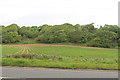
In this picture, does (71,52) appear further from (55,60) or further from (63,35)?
(55,60)

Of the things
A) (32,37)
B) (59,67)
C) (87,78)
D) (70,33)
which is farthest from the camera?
(70,33)

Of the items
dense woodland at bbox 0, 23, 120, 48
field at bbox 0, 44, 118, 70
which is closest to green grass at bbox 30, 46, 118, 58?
field at bbox 0, 44, 118, 70

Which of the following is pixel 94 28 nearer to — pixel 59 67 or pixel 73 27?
pixel 73 27

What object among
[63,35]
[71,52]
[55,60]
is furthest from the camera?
[63,35]

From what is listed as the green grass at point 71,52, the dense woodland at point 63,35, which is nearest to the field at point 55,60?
the green grass at point 71,52

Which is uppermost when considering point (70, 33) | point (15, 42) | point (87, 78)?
point (70, 33)

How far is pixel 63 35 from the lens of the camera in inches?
1012

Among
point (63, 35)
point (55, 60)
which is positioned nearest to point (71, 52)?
point (63, 35)

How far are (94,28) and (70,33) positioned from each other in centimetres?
888

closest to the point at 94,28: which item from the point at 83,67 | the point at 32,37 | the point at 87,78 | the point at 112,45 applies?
the point at 112,45

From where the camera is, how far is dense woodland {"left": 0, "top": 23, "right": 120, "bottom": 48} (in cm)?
2278

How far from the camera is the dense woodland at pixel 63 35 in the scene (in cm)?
2278

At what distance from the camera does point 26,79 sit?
18.3 feet

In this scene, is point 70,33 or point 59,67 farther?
point 70,33
